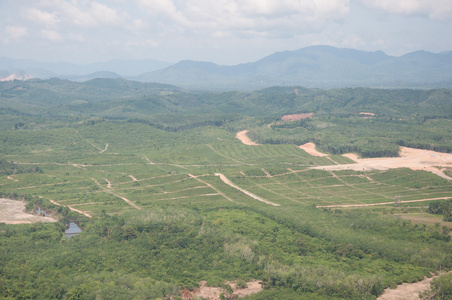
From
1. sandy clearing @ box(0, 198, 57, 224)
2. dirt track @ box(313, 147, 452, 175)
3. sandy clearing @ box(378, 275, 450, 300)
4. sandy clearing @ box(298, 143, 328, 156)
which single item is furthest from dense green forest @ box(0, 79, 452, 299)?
sandy clearing @ box(298, 143, 328, 156)

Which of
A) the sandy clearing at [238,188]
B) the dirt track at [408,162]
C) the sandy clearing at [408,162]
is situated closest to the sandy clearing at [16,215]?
the sandy clearing at [238,188]

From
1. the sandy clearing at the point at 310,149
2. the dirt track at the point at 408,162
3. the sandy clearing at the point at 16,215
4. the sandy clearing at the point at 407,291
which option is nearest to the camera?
Result: the sandy clearing at the point at 407,291

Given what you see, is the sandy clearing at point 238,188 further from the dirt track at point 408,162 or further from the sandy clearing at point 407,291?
the sandy clearing at point 407,291

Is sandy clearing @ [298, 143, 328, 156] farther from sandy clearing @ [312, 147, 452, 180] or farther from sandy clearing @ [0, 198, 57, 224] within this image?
sandy clearing @ [0, 198, 57, 224]

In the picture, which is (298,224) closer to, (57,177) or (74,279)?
(74,279)

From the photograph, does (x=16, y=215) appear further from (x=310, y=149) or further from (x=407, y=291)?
(x=310, y=149)

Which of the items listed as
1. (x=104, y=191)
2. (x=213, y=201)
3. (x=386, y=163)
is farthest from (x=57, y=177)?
(x=386, y=163)

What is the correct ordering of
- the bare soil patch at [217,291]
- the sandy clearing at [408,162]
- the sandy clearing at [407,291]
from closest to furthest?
the sandy clearing at [407,291] → the bare soil patch at [217,291] → the sandy clearing at [408,162]
